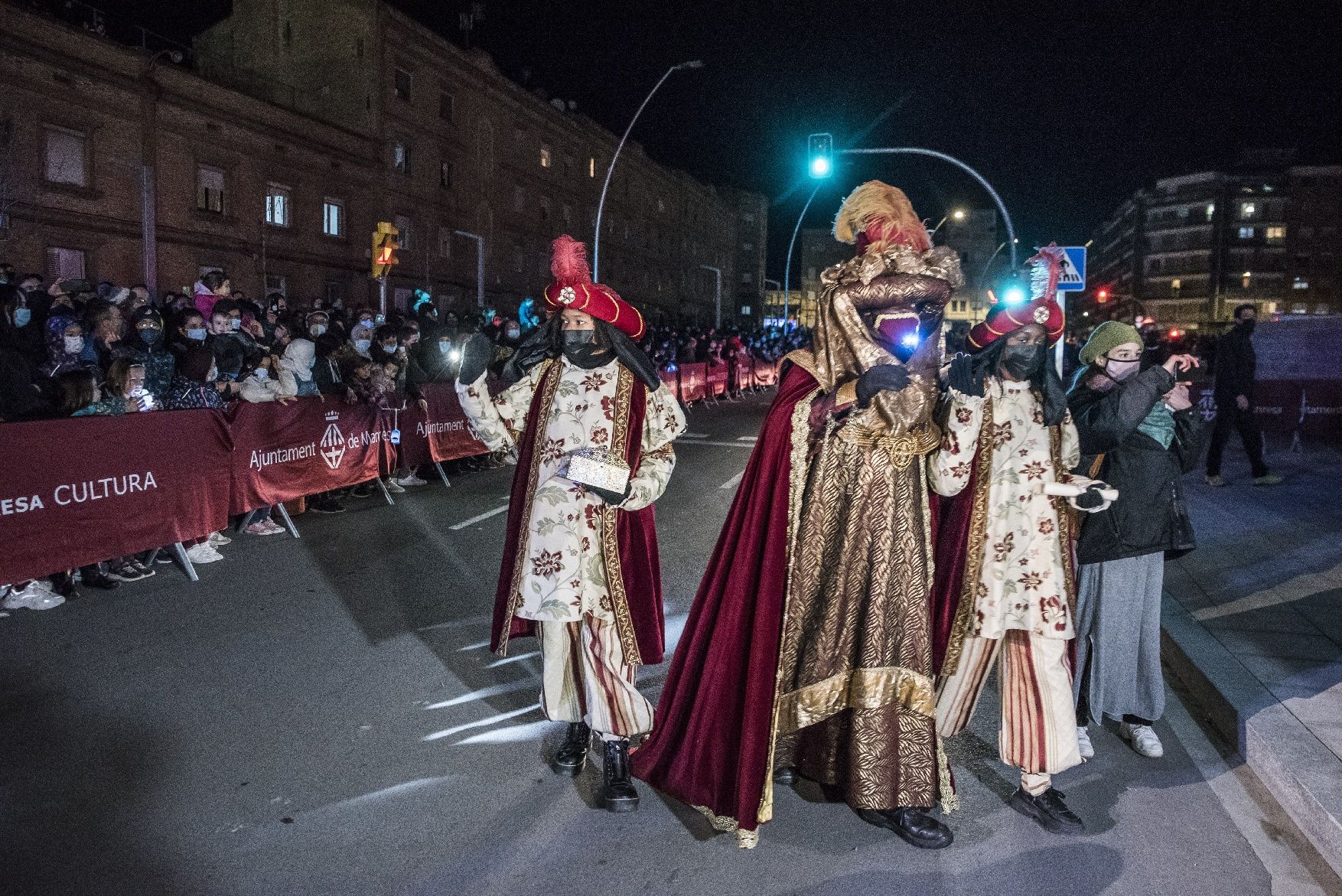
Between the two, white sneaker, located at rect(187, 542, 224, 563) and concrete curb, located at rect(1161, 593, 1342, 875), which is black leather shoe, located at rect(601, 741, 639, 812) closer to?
concrete curb, located at rect(1161, 593, 1342, 875)

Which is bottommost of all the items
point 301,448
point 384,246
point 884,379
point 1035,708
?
point 1035,708

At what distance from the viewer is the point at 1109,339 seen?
391 cm

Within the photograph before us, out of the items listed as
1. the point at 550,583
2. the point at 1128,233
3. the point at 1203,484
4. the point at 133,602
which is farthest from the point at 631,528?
the point at 1128,233

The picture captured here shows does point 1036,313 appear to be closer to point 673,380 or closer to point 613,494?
point 613,494

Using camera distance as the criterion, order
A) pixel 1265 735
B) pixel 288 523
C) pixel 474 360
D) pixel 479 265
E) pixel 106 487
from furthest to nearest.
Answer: pixel 479 265 < pixel 288 523 < pixel 106 487 < pixel 1265 735 < pixel 474 360

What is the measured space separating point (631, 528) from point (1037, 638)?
160 centimetres

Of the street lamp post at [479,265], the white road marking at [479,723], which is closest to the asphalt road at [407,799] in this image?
the white road marking at [479,723]

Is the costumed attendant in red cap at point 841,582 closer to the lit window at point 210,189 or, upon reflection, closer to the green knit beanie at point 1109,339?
the green knit beanie at point 1109,339

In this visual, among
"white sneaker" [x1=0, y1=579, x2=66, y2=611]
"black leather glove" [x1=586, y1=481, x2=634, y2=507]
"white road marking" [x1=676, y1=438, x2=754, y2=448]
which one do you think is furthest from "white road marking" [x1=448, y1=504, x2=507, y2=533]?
"white road marking" [x1=676, y1=438, x2=754, y2=448]

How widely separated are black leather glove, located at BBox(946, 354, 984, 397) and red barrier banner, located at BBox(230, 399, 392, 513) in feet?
20.2

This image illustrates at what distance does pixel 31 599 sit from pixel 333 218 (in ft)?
91.8

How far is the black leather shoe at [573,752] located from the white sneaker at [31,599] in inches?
160

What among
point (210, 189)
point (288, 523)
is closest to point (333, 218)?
point (210, 189)

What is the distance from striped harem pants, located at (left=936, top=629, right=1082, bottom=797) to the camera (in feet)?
11.4
